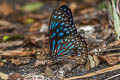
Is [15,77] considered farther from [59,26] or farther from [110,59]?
[110,59]

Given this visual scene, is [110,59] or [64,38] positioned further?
[64,38]

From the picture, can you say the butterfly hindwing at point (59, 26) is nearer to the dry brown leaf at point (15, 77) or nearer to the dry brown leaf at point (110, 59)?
the dry brown leaf at point (110, 59)

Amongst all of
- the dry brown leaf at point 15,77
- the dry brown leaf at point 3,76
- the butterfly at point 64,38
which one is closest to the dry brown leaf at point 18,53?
the butterfly at point 64,38

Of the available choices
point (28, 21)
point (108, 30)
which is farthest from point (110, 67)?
point (28, 21)

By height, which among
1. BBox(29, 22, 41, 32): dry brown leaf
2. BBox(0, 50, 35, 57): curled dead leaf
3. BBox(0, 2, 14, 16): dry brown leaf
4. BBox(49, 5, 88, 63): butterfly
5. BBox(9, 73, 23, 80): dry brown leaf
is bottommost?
BBox(9, 73, 23, 80): dry brown leaf

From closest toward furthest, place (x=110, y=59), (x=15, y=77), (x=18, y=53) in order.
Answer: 1. (x=15, y=77)
2. (x=110, y=59)
3. (x=18, y=53)

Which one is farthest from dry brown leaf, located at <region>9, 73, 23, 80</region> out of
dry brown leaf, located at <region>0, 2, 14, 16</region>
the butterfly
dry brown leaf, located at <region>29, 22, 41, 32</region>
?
dry brown leaf, located at <region>0, 2, 14, 16</region>

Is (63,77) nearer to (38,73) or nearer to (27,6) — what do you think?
(38,73)

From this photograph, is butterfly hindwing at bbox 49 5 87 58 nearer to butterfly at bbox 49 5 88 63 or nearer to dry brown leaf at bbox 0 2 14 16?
butterfly at bbox 49 5 88 63

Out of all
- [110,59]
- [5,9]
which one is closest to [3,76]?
[110,59]
